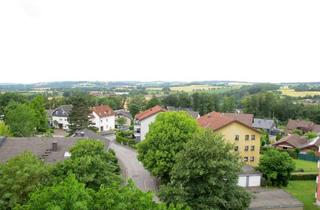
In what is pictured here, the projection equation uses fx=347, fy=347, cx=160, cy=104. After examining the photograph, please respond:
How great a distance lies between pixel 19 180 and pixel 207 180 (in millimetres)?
12099

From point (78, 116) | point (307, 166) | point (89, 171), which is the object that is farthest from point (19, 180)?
point (78, 116)

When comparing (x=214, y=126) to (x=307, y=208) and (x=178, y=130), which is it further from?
(x=307, y=208)

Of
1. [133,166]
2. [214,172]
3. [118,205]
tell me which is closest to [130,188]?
[118,205]

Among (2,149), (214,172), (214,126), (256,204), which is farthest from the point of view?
(214,126)

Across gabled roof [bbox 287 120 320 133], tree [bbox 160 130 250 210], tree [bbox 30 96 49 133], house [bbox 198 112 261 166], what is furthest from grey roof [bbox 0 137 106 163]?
gabled roof [bbox 287 120 320 133]

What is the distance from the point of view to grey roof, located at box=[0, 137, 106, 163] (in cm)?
3672

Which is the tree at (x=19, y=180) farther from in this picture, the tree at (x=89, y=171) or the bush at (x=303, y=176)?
the bush at (x=303, y=176)

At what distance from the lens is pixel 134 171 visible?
45.0m

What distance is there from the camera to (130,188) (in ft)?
50.8

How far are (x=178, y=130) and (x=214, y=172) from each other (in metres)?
12.9

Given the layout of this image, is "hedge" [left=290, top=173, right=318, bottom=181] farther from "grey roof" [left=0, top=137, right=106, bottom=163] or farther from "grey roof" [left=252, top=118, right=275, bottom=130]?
"grey roof" [left=252, top=118, right=275, bottom=130]

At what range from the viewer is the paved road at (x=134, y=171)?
38.9 meters

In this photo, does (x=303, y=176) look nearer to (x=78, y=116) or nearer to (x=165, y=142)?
(x=165, y=142)

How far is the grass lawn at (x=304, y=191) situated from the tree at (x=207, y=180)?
1324cm
